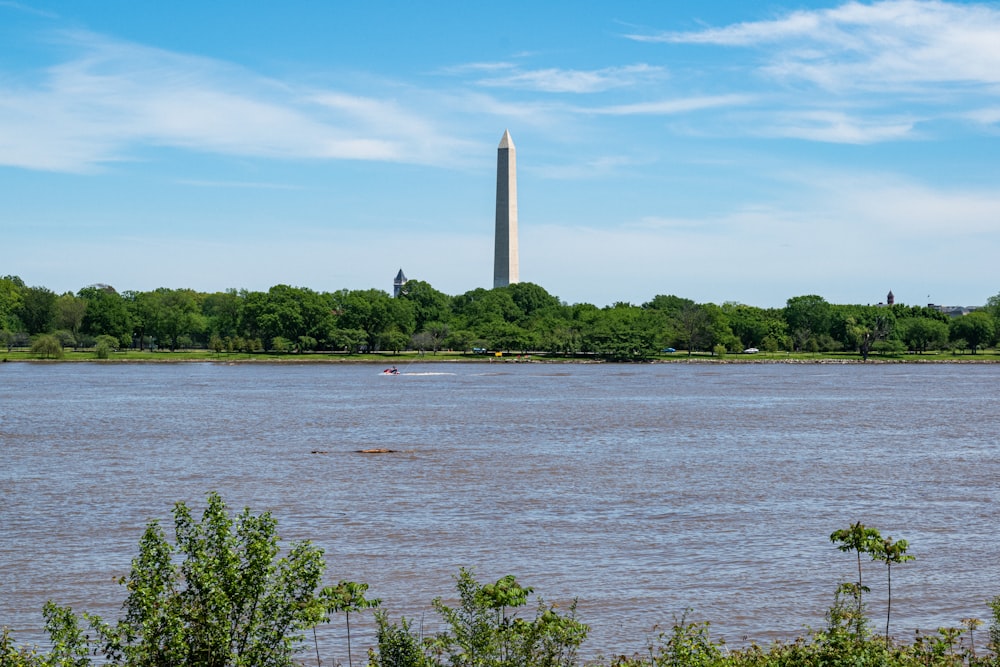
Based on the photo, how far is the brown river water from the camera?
853 inches

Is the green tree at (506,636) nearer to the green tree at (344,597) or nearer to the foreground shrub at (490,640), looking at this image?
the foreground shrub at (490,640)

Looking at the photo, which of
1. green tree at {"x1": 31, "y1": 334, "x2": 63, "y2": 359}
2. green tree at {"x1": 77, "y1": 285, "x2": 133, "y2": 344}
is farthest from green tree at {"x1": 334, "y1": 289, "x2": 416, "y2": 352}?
green tree at {"x1": 31, "y1": 334, "x2": 63, "y2": 359}

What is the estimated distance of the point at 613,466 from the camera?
42312mm

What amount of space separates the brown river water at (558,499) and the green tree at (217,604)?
4.84 metres

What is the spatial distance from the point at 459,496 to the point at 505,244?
148 metres

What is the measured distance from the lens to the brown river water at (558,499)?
21656 mm

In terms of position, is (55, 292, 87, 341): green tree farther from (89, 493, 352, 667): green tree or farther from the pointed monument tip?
(89, 493, 352, 667): green tree

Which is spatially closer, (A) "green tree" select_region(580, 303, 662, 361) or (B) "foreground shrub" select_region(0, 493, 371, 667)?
(B) "foreground shrub" select_region(0, 493, 371, 667)

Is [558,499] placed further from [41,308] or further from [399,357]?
[41,308]

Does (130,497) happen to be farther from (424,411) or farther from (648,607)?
(424,411)

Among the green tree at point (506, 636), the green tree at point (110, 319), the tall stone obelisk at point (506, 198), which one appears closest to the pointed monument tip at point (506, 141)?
the tall stone obelisk at point (506, 198)

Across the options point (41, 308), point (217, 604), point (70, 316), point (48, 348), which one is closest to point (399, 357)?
point (48, 348)

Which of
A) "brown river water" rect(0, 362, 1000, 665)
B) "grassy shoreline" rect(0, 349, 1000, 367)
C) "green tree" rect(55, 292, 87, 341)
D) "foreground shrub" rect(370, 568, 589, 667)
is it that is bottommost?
"brown river water" rect(0, 362, 1000, 665)

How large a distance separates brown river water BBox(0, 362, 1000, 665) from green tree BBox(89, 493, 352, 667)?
4845 millimetres
